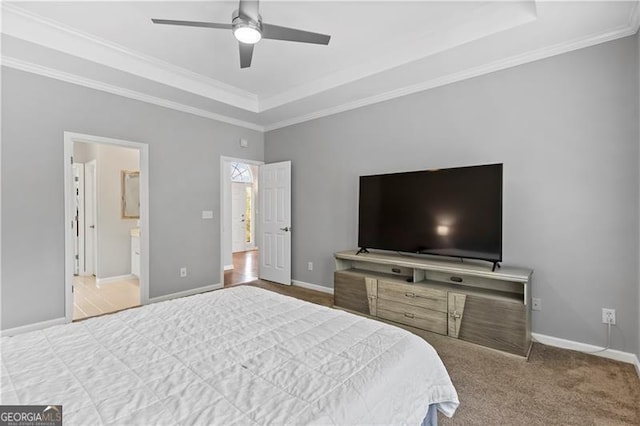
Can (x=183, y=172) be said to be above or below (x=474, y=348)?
above

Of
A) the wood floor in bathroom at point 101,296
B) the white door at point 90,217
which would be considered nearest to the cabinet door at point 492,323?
the wood floor in bathroom at point 101,296

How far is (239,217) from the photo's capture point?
29.7 feet

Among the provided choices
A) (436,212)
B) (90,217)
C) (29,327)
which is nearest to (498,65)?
(436,212)

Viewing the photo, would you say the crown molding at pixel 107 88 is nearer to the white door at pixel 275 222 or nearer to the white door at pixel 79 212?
the white door at pixel 275 222

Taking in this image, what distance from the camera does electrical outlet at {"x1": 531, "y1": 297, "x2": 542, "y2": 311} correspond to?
2.96m

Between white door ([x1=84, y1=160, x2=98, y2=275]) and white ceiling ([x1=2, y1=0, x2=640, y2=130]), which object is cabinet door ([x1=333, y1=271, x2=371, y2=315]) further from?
white door ([x1=84, y1=160, x2=98, y2=275])

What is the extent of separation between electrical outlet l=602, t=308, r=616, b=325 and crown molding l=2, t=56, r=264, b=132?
4.98 metres

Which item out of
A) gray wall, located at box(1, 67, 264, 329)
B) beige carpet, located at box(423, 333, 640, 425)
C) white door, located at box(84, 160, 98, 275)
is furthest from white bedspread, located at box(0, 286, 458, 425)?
white door, located at box(84, 160, 98, 275)

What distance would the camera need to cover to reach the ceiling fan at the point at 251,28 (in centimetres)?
227

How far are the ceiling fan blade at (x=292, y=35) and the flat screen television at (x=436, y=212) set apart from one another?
5.66 feet

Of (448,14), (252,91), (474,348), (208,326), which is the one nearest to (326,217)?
(252,91)

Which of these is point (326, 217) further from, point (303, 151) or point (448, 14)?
point (448, 14)

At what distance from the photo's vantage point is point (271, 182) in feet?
17.4

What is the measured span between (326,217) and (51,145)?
330 centimetres
